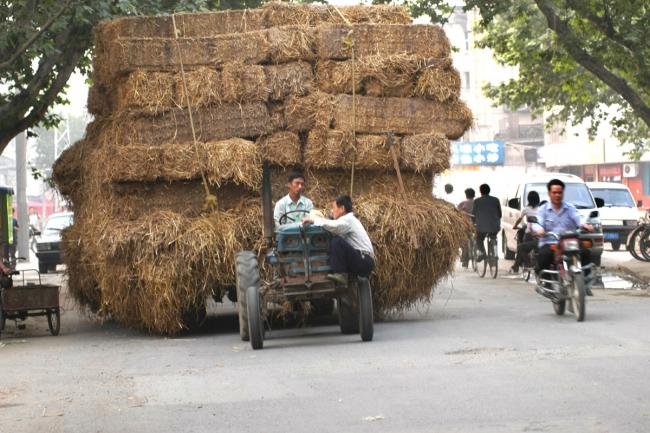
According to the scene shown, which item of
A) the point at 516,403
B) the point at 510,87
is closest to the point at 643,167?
the point at 510,87

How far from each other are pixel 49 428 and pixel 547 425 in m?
→ 3.27

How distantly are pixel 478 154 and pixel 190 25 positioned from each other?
59.6 metres

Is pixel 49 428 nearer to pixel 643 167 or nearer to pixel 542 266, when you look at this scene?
pixel 542 266

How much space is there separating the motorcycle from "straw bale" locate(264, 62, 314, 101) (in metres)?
3.40

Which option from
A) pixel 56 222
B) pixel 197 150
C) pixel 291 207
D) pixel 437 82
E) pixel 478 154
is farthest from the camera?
pixel 478 154

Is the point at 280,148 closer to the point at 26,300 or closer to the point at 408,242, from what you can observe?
the point at 408,242

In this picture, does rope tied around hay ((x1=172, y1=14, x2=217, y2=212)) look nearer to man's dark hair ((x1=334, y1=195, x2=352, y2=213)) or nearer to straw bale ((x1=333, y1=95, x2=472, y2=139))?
straw bale ((x1=333, y1=95, x2=472, y2=139))

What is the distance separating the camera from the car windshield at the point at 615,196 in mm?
36031

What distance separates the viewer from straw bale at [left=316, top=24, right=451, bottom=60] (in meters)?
16.1

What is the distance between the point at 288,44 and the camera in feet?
52.3

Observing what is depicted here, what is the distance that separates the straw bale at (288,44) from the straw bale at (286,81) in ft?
0.31

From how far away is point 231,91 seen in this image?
15773mm

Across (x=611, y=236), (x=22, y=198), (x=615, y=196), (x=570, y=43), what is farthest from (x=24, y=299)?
(x=22, y=198)

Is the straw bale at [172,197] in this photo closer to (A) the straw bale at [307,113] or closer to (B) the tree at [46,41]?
(A) the straw bale at [307,113]
